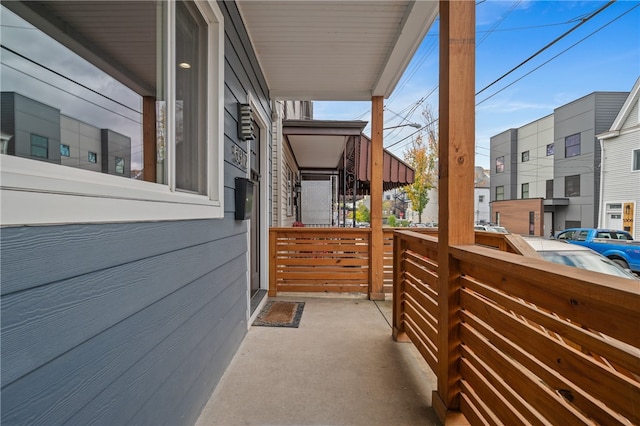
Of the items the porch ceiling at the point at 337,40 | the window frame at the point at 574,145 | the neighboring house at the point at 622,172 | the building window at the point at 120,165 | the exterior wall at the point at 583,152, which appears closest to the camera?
the building window at the point at 120,165

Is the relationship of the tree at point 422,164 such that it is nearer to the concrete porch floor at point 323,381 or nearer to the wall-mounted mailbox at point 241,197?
the concrete porch floor at point 323,381

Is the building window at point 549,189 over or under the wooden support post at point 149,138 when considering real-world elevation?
over

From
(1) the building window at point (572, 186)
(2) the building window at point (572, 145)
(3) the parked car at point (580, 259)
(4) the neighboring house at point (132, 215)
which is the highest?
(2) the building window at point (572, 145)

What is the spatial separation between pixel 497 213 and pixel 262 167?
57.6 ft

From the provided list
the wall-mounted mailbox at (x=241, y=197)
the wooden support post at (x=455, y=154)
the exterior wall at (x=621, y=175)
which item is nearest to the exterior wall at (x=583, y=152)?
the exterior wall at (x=621, y=175)

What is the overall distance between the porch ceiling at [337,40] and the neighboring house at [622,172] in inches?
154

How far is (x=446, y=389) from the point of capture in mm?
1531

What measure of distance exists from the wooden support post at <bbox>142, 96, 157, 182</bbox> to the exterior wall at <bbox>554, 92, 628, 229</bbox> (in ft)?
35.6

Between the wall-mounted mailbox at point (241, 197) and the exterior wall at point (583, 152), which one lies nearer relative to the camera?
the wall-mounted mailbox at point (241, 197)

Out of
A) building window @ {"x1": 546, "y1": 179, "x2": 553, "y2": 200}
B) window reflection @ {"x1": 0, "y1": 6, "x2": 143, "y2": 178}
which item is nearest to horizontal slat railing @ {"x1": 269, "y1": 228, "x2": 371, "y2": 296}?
window reflection @ {"x1": 0, "y1": 6, "x2": 143, "y2": 178}

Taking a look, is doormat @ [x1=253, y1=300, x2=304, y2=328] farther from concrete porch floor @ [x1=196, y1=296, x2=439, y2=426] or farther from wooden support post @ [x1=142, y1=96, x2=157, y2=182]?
wooden support post @ [x1=142, y1=96, x2=157, y2=182]

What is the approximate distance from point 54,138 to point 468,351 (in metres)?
1.79

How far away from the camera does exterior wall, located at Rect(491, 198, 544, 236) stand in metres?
14.5

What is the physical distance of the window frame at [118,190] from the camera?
628mm
